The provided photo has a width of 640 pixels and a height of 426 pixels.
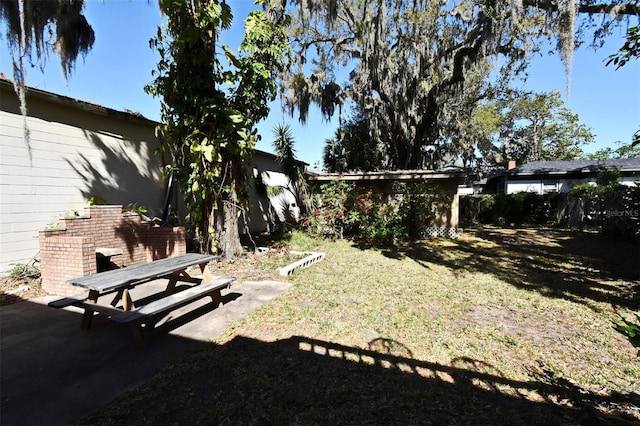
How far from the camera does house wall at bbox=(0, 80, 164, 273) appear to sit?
4.83m

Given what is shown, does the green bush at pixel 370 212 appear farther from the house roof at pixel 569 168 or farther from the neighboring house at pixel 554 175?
the house roof at pixel 569 168

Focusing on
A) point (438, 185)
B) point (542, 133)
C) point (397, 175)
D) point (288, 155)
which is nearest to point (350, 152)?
point (288, 155)

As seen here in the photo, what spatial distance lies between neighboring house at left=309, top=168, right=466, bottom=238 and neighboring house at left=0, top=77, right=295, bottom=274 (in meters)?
6.29

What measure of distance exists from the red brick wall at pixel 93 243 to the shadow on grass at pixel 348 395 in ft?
9.96

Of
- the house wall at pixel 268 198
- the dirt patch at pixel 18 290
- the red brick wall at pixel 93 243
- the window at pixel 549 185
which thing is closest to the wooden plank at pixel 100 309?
the red brick wall at pixel 93 243

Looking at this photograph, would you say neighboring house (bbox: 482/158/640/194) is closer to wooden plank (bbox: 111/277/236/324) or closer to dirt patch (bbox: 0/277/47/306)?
wooden plank (bbox: 111/277/236/324)

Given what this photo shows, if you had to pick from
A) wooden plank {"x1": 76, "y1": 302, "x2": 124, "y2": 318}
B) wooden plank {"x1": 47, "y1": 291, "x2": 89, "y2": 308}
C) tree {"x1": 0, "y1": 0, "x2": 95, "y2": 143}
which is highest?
tree {"x1": 0, "y1": 0, "x2": 95, "y2": 143}

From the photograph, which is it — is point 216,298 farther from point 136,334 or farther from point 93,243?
point 93,243

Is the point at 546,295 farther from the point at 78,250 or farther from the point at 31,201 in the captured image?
the point at 31,201

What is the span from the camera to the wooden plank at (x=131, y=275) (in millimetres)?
2981

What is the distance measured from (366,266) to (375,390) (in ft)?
14.1

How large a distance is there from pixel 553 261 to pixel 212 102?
340 inches

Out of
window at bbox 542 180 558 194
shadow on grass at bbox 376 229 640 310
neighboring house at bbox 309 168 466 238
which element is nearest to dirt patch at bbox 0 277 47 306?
shadow on grass at bbox 376 229 640 310

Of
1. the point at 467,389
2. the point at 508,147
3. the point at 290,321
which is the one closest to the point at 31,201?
the point at 290,321
